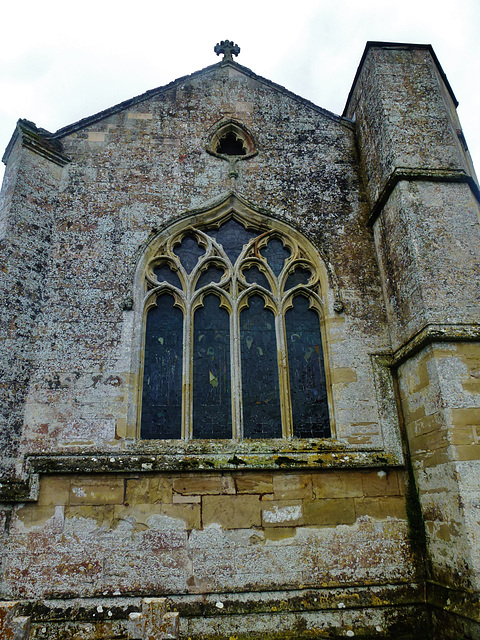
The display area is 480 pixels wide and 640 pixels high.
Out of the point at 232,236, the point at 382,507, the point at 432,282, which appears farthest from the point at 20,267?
the point at 382,507

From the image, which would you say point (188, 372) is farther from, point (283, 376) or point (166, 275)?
point (166, 275)

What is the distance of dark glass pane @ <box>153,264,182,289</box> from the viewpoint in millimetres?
6383

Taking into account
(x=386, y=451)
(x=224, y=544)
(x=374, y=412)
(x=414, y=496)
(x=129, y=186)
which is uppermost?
(x=129, y=186)

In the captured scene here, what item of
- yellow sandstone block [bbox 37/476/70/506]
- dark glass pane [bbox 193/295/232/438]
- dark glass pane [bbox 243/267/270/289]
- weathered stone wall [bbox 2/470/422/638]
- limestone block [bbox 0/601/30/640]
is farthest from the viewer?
dark glass pane [bbox 243/267/270/289]

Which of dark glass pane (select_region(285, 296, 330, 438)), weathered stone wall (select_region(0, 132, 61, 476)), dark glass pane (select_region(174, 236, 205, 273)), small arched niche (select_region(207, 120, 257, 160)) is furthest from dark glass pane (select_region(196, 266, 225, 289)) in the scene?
weathered stone wall (select_region(0, 132, 61, 476))

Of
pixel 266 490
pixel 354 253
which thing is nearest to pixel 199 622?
pixel 266 490

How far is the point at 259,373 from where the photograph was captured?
597 centimetres

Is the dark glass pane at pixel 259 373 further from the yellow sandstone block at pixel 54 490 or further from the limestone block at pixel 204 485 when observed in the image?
the yellow sandstone block at pixel 54 490

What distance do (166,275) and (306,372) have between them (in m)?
2.21

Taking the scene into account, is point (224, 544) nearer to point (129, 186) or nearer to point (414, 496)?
point (414, 496)

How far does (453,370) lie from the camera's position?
4863mm

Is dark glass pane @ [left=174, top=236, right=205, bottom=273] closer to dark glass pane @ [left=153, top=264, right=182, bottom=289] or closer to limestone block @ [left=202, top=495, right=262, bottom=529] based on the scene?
dark glass pane @ [left=153, top=264, right=182, bottom=289]

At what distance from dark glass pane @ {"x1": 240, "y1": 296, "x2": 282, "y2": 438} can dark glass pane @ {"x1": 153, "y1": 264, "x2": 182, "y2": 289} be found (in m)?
0.97

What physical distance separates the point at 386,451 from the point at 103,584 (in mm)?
3215
